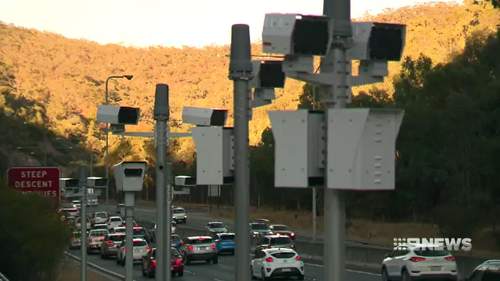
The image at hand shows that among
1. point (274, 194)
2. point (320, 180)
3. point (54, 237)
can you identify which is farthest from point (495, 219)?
point (320, 180)

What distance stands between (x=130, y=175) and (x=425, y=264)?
18.1m

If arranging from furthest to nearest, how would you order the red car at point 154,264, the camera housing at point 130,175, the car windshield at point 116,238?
the car windshield at point 116,238
the red car at point 154,264
the camera housing at point 130,175

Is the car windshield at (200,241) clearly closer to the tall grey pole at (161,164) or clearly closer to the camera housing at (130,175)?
the tall grey pole at (161,164)

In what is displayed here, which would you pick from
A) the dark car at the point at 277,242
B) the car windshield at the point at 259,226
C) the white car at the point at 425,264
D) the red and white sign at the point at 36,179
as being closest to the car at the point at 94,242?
the car windshield at the point at 259,226

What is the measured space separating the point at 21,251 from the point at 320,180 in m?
27.5

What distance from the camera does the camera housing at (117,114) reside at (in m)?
19.0

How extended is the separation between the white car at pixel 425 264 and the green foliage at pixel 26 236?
12.4 meters

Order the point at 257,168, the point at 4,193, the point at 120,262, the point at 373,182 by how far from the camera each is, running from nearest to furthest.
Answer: the point at 373,182 < the point at 4,193 < the point at 120,262 < the point at 257,168

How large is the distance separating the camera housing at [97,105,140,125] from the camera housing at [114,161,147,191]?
98cm

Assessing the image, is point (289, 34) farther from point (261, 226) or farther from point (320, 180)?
point (261, 226)

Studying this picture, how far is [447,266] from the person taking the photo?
35.5 m

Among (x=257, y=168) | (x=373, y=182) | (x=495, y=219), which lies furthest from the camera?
(x=257, y=168)

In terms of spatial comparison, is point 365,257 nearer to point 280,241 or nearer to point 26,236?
point 280,241

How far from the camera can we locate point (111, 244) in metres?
64.9
